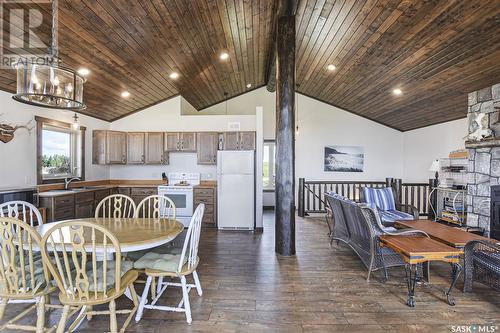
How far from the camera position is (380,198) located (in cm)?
488

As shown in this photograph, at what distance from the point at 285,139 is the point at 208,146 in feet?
8.15

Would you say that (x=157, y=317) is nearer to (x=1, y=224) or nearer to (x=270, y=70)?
(x=1, y=224)

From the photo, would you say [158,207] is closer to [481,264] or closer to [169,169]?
[169,169]

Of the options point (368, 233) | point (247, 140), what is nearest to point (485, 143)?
point (368, 233)

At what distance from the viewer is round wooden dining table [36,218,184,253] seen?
2.15 m

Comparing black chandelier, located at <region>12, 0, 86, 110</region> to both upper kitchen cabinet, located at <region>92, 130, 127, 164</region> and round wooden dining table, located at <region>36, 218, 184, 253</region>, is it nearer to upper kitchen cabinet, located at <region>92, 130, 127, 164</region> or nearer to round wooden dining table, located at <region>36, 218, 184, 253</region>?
round wooden dining table, located at <region>36, 218, 184, 253</region>

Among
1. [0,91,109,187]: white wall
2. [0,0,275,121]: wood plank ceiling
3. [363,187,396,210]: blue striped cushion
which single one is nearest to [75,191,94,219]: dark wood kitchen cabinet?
[0,91,109,187]: white wall

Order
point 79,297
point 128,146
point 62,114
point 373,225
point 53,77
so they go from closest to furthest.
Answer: point 79,297
point 53,77
point 373,225
point 62,114
point 128,146

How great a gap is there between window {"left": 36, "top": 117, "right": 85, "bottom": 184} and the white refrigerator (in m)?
3.05

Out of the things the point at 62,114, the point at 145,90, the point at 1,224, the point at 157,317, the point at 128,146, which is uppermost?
the point at 145,90

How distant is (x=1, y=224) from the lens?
1.87 meters

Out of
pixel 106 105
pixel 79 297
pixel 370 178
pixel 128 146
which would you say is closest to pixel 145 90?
pixel 106 105

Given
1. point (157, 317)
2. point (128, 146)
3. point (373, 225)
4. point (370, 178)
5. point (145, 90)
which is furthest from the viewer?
point (370, 178)

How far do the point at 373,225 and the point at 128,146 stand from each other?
5.45 m
